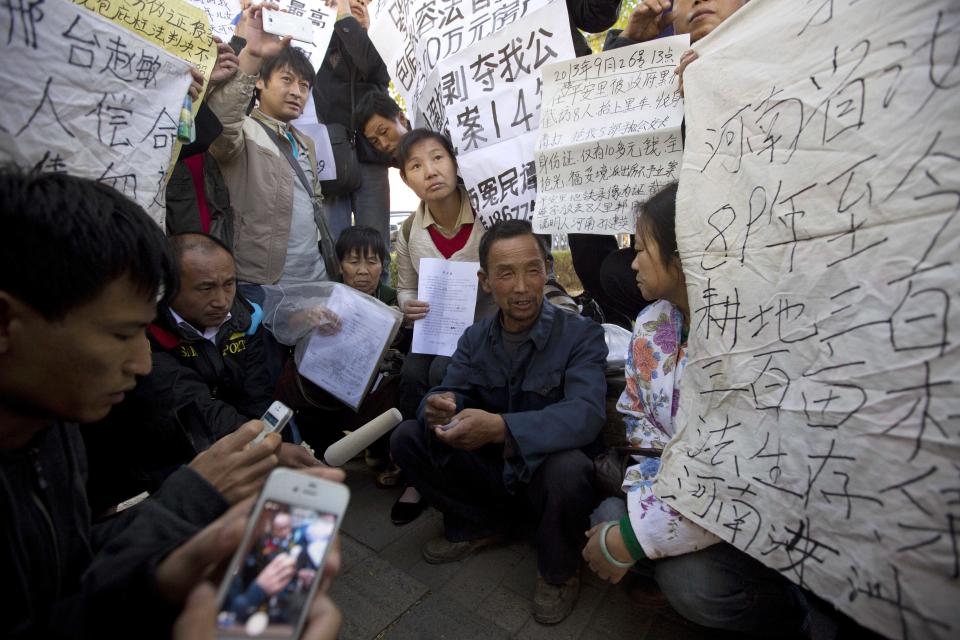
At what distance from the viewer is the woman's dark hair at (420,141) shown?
2.84 m

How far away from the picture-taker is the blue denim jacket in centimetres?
178

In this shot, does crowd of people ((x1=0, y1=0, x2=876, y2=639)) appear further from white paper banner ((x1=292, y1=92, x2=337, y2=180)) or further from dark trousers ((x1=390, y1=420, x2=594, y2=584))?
white paper banner ((x1=292, y1=92, x2=337, y2=180))

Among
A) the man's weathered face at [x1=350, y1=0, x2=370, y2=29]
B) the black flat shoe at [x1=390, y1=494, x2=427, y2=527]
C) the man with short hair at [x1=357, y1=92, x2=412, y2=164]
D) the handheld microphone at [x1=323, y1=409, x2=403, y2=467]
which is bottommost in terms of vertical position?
the black flat shoe at [x1=390, y1=494, x2=427, y2=527]

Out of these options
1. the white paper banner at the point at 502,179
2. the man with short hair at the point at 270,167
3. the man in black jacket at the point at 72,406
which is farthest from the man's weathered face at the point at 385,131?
the man in black jacket at the point at 72,406

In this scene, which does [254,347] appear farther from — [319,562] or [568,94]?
[568,94]

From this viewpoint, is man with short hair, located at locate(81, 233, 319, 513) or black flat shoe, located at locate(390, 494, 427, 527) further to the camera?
black flat shoe, located at locate(390, 494, 427, 527)

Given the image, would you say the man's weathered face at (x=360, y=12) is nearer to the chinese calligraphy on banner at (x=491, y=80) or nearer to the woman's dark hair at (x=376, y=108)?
the woman's dark hair at (x=376, y=108)

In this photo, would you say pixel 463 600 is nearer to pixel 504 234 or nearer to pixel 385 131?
pixel 504 234

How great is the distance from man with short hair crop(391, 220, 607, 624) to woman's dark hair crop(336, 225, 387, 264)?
1.08 metres

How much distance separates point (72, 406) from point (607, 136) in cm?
205

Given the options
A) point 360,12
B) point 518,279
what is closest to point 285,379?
point 518,279

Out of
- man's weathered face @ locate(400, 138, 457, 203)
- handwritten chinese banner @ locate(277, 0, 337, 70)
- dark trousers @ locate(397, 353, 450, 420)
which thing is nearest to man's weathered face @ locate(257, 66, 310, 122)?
handwritten chinese banner @ locate(277, 0, 337, 70)

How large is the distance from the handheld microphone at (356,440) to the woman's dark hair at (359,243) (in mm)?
1372

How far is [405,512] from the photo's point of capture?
7.99 feet
